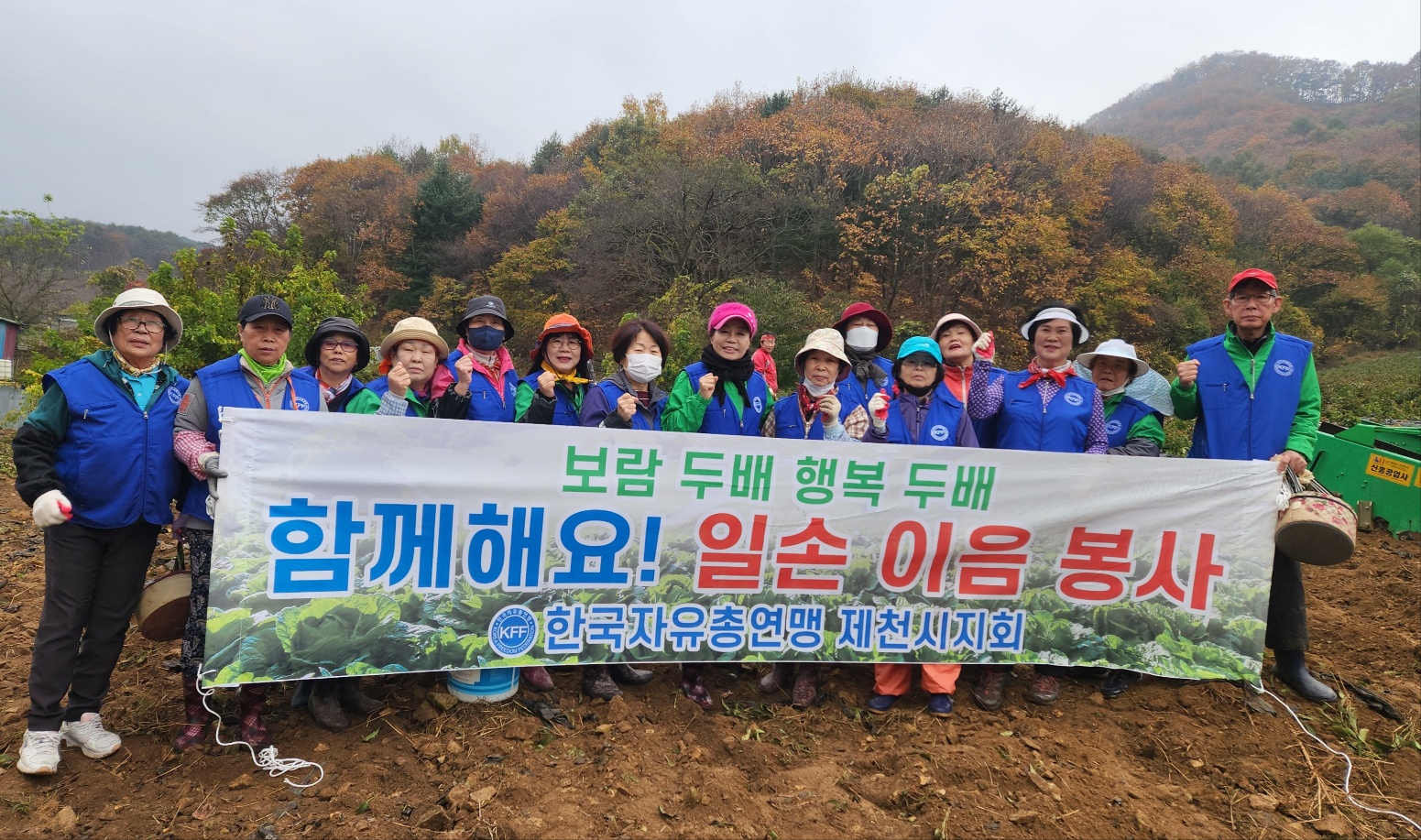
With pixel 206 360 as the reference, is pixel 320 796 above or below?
below

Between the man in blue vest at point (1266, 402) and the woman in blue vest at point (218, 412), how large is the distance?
437 cm

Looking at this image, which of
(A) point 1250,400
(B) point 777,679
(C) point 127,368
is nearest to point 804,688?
(B) point 777,679

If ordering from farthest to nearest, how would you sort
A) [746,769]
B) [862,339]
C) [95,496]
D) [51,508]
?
[862,339] < [746,769] < [95,496] < [51,508]

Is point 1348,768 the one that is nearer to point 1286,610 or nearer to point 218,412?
point 1286,610

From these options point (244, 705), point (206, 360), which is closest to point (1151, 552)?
point (244, 705)

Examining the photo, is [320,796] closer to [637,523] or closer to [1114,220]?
[637,523]

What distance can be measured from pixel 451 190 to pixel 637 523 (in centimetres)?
3326

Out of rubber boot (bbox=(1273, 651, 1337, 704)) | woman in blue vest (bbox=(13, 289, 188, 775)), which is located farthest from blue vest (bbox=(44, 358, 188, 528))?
rubber boot (bbox=(1273, 651, 1337, 704))

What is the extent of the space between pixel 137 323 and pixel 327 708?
1.76 meters

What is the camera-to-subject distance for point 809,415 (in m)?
3.56

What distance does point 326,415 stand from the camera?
2752mm

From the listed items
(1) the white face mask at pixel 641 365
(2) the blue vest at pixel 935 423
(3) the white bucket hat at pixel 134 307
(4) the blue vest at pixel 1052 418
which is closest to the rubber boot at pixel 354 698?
(3) the white bucket hat at pixel 134 307

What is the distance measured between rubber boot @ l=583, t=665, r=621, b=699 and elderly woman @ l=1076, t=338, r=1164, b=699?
8.13ft

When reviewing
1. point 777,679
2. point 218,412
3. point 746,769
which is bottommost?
point 746,769
